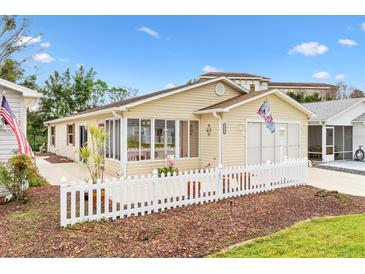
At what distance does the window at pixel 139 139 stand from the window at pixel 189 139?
154cm

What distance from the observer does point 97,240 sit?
473 centimetres

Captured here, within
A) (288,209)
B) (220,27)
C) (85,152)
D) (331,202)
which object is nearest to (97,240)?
(85,152)

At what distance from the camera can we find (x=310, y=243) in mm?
4625

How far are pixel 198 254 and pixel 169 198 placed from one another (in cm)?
251

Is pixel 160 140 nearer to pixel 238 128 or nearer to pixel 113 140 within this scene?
pixel 113 140

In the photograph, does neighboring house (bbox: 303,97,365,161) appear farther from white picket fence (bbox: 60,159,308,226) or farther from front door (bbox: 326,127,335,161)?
white picket fence (bbox: 60,159,308,226)

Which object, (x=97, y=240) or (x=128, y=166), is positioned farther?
(x=128, y=166)

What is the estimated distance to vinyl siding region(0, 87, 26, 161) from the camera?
7945 millimetres

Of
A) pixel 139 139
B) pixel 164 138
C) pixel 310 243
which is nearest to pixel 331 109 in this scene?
pixel 164 138

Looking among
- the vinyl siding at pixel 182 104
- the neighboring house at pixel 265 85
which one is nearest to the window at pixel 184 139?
the vinyl siding at pixel 182 104

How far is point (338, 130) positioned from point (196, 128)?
35.0 feet

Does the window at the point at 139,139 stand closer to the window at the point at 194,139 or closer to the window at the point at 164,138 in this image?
the window at the point at 164,138

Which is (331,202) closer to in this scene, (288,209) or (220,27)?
(288,209)

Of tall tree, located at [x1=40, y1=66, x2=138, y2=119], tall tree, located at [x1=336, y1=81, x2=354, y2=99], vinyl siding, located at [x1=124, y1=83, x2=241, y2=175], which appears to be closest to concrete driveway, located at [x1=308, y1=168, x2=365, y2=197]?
vinyl siding, located at [x1=124, y1=83, x2=241, y2=175]
